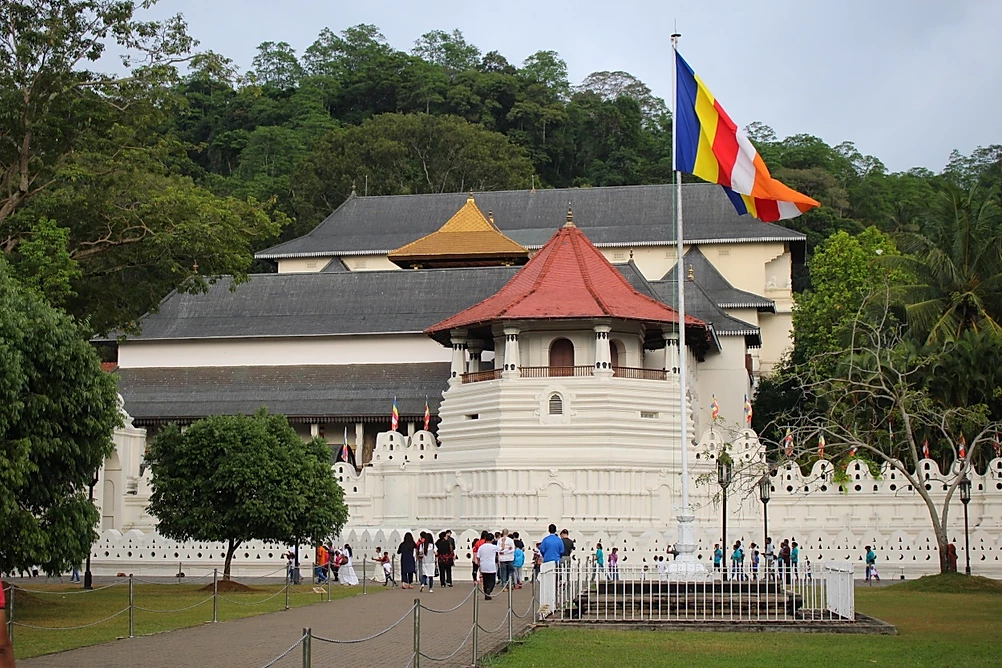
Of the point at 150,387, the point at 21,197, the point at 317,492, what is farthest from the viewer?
the point at 150,387

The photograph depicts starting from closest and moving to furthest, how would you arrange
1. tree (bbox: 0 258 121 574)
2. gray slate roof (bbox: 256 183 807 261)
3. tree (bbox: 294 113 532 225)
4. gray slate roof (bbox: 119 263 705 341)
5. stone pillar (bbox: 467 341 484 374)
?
tree (bbox: 0 258 121 574) → stone pillar (bbox: 467 341 484 374) → gray slate roof (bbox: 119 263 705 341) → gray slate roof (bbox: 256 183 807 261) → tree (bbox: 294 113 532 225)

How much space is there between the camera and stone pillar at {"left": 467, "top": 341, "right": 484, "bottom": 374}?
139ft

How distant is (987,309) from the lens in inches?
1646

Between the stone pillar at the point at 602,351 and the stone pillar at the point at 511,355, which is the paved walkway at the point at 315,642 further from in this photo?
the stone pillar at the point at 511,355

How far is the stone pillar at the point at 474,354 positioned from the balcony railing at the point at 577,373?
211cm

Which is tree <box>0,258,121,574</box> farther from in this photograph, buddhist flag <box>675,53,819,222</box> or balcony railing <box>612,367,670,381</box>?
balcony railing <box>612,367,670,381</box>

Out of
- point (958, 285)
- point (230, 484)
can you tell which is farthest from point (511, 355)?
point (958, 285)

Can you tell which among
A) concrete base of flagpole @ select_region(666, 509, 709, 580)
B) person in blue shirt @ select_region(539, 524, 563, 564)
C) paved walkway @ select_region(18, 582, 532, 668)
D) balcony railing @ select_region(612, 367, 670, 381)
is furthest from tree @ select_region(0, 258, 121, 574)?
balcony railing @ select_region(612, 367, 670, 381)

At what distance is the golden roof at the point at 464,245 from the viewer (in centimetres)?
5909

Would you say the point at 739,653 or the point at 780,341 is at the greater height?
the point at 780,341

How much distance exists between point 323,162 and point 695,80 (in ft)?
206

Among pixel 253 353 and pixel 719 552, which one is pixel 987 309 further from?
pixel 253 353

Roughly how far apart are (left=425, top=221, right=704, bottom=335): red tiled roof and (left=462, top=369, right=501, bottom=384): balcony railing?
1.42m

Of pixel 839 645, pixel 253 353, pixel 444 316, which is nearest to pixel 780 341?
pixel 444 316
